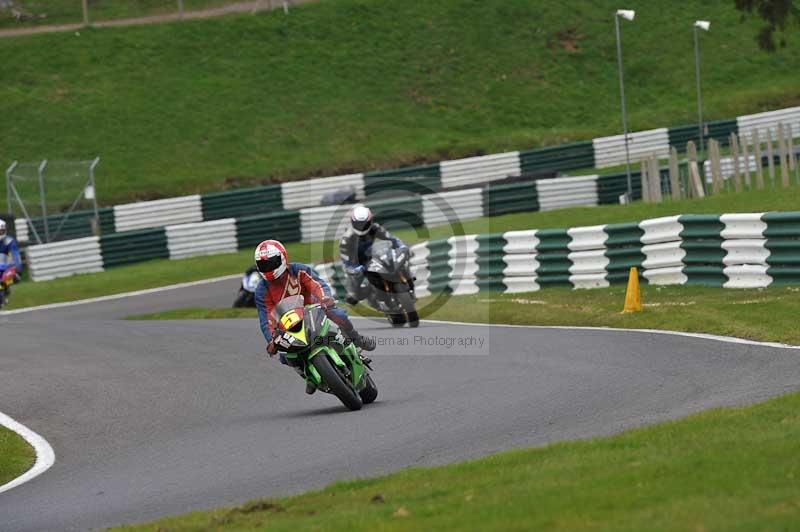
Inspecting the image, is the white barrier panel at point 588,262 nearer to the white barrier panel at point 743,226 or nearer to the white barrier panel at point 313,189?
the white barrier panel at point 743,226

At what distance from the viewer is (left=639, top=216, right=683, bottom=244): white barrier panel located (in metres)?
17.4

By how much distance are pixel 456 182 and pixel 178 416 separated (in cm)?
2445

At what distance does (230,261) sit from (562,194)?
317 inches

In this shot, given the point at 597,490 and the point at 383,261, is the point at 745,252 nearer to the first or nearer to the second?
the point at 383,261

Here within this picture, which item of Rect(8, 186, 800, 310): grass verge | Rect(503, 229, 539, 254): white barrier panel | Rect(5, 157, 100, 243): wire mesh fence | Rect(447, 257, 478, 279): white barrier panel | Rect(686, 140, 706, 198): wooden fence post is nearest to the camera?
Rect(503, 229, 539, 254): white barrier panel

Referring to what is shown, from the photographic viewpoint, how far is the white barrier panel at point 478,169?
3631 cm

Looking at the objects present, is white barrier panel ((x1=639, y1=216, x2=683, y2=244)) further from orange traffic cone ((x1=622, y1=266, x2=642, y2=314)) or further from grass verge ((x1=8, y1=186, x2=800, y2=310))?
grass verge ((x1=8, y1=186, x2=800, y2=310))

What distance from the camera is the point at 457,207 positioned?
32.0 meters

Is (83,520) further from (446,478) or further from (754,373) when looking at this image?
(754,373)

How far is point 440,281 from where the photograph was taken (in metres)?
21.4

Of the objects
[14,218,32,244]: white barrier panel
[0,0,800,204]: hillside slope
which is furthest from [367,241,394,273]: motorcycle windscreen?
[0,0,800,204]: hillside slope

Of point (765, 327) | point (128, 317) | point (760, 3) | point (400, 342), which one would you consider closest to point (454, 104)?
point (760, 3)

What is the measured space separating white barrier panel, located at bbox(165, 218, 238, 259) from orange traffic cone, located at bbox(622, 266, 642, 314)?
17.3 m

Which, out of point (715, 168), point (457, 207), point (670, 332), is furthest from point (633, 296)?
point (457, 207)
